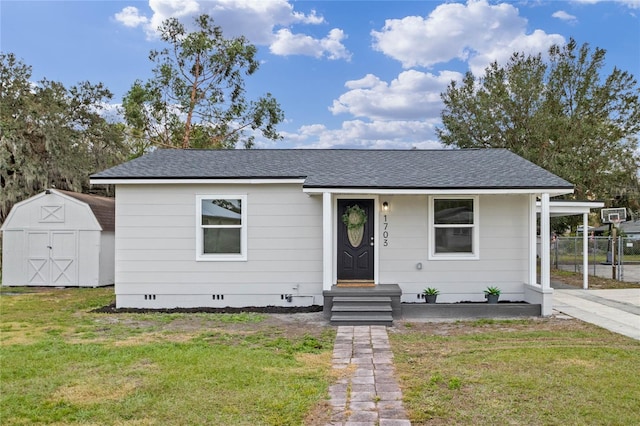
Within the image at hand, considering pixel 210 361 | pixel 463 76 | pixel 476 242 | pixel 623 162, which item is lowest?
pixel 210 361

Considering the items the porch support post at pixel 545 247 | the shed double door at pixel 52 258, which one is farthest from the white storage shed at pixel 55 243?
the porch support post at pixel 545 247

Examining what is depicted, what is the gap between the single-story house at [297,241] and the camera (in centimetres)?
935

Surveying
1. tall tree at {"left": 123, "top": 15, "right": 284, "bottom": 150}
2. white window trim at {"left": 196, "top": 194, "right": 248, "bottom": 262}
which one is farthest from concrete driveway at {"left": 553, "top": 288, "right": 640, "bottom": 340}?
tall tree at {"left": 123, "top": 15, "right": 284, "bottom": 150}

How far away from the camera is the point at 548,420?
11.8ft

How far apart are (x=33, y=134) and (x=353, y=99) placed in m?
13.9

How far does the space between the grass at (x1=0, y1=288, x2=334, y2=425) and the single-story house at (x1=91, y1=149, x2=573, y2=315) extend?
1303 millimetres

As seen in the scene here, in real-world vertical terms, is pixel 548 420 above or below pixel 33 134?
below

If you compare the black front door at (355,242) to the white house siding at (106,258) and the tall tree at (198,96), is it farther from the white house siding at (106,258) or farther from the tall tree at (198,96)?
the tall tree at (198,96)

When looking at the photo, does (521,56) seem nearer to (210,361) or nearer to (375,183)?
(375,183)

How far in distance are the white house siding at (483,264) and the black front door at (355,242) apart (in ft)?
1.28

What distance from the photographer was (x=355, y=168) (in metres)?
9.97

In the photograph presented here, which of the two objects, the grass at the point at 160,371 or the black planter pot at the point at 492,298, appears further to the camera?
the black planter pot at the point at 492,298

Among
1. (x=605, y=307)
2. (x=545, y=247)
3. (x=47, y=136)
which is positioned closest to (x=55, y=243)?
(x=47, y=136)

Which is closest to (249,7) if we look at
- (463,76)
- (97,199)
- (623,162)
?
(97,199)
